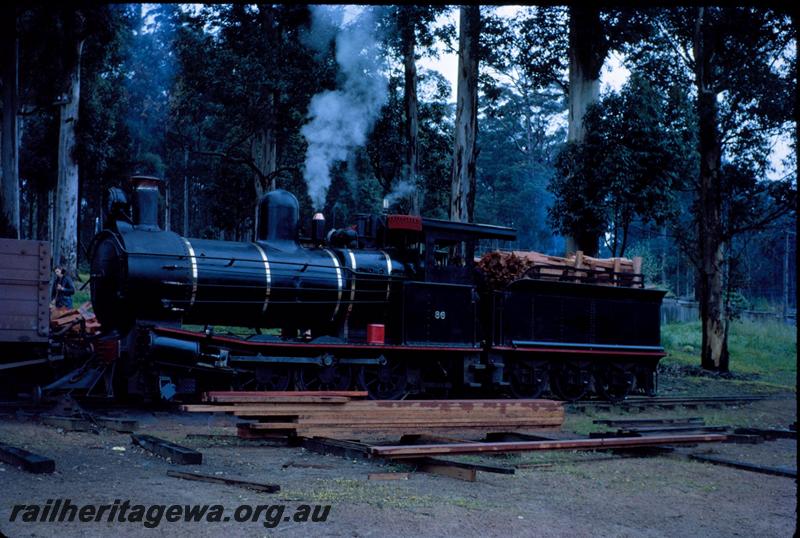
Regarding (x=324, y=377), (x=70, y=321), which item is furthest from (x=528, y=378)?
(x=70, y=321)

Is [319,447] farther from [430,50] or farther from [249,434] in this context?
[430,50]

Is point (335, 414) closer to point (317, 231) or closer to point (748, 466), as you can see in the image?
point (748, 466)

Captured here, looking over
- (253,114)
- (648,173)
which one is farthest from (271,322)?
(253,114)

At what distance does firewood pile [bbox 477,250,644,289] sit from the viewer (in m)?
15.9

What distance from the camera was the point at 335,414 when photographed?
9.50 metres

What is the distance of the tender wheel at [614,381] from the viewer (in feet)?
56.4

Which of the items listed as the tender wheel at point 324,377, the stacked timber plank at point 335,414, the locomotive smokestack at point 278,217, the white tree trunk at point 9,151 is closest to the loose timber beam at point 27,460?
the stacked timber plank at point 335,414

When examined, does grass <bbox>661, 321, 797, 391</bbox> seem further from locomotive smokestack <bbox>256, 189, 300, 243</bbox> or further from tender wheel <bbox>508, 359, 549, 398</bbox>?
locomotive smokestack <bbox>256, 189, 300, 243</bbox>

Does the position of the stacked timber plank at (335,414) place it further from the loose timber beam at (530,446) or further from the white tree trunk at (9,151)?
the white tree trunk at (9,151)

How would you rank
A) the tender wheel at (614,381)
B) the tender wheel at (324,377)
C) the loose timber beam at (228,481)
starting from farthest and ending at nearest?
the tender wheel at (614,381) → the tender wheel at (324,377) → the loose timber beam at (228,481)

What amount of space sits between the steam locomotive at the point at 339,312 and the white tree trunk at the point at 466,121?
8.41 m

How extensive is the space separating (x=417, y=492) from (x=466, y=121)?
1886 cm

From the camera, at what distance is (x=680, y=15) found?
26.2 metres

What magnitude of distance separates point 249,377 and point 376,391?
2.35 m
